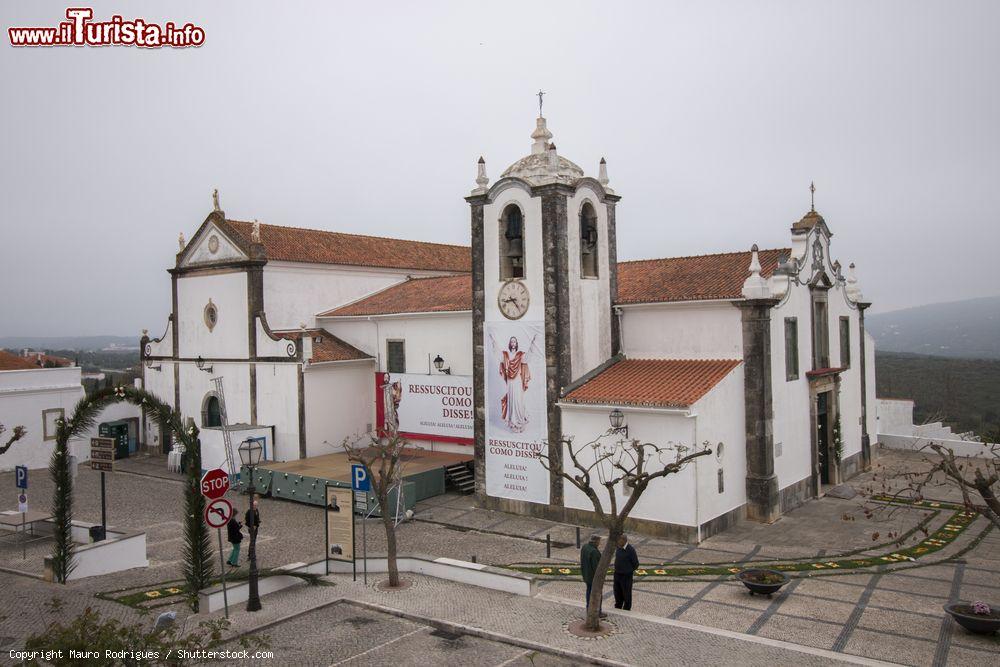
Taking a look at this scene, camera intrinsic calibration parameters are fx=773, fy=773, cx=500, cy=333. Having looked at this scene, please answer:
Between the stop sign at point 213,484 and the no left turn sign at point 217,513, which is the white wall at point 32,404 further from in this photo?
the no left turn sign at point 217,513

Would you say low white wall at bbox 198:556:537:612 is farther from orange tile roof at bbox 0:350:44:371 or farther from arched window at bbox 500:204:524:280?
orange tile roof at bbox 0:350:44:371

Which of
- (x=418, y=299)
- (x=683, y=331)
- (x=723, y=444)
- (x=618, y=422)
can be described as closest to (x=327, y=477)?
(x=418, y=299)

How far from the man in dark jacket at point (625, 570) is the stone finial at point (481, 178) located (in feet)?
39.3

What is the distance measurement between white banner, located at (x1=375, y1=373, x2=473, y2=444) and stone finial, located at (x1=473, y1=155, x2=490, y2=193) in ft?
20.8

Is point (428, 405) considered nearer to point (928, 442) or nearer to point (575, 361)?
point (575, 361)

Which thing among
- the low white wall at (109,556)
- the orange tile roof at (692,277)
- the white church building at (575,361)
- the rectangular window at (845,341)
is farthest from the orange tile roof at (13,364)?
the rectangular window at (845,341)

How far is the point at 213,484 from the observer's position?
12.3m

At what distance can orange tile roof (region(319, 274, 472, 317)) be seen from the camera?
26.4m

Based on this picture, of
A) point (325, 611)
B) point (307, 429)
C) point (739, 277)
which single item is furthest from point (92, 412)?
point (739, 277)

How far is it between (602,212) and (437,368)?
25.7 ft

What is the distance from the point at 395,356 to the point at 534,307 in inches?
345

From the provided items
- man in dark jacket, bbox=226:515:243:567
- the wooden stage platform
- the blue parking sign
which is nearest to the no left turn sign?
the blue parking sign

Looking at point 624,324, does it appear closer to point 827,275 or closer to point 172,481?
point 827,275

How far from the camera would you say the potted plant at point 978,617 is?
11.2m
